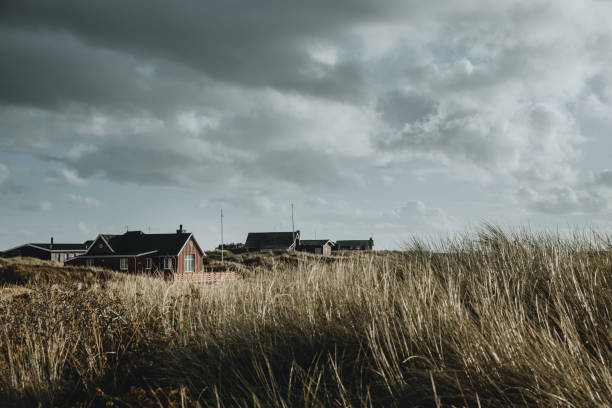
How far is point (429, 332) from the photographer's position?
3529mm

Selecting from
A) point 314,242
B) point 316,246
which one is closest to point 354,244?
point 314,242

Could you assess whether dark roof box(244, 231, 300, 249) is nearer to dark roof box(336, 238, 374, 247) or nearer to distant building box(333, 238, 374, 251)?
distant building box(333, 238, 374, 251)

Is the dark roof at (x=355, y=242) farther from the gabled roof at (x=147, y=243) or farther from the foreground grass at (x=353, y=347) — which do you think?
the foreground grass at (x=353, y=347)

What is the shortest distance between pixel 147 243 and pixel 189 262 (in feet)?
15.6

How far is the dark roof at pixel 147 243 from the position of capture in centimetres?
4300

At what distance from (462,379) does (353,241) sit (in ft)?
272

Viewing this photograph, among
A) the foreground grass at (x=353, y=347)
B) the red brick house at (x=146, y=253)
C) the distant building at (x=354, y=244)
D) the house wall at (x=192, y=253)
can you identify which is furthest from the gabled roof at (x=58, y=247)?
the foreground grass at (x=353, y=347)

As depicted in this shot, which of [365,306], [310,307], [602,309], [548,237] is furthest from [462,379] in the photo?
[548,237]

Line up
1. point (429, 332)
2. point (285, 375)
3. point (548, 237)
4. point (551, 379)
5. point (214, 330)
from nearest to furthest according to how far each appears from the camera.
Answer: point (551, 379) → point (429, 332) → point (285, 375) → point (214, 330) → point (548, 237)

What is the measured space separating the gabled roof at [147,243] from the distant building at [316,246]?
26681 mm

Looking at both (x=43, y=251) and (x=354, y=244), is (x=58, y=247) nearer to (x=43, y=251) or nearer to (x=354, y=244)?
(x=43, y=251)

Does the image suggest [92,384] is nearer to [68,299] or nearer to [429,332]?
[68,299]

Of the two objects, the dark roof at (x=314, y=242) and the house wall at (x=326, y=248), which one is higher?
the dark roof at (x=314, y=242)

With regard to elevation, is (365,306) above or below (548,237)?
below
